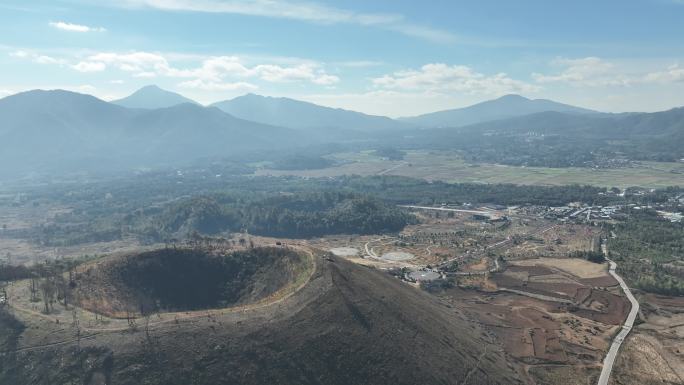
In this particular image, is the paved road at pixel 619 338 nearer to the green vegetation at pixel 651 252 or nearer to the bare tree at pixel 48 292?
the green vegetation at pixel 651 252

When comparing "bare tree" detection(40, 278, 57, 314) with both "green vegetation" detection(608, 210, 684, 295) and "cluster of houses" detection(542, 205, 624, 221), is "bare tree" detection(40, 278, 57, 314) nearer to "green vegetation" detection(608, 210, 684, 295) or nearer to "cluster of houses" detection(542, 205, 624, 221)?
"green vegetation" detection(608, 210, 684, 295)

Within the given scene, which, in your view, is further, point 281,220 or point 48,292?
point 281,220

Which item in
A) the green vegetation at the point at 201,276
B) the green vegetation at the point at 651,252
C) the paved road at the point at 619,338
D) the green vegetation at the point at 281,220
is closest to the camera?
the paved road at the point at 619,338

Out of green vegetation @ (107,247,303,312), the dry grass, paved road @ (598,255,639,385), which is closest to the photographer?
paved road @ (598,255,639,385)

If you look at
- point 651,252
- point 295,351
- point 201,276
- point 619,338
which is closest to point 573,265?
point 651,252

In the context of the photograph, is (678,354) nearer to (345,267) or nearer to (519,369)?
(519,369)

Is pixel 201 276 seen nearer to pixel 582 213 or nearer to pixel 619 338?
pixel 619 338

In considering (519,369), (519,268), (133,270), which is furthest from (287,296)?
(519,268)

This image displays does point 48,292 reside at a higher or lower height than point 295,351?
higher

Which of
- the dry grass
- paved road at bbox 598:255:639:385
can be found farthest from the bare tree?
the dry grass

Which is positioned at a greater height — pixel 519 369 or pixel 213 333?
pixel 213 333

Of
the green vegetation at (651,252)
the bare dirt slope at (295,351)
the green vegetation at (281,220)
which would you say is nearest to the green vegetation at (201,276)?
the bare dirt slope at (295,351)
